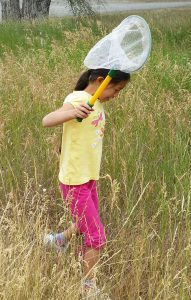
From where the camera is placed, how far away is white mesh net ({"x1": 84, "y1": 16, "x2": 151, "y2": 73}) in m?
2.36

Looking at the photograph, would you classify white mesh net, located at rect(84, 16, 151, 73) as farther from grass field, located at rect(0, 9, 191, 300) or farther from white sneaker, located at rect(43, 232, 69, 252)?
white sneaker, located at rect(43, 232, 69, 252)

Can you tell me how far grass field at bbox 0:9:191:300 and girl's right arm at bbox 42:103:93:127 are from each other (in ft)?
0.93

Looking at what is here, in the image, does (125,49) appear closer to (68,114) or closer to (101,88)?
(101,88)

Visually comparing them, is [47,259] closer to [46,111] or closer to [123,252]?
[123,252]

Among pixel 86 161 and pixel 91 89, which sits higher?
pixel 91 89

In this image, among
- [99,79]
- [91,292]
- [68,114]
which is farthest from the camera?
[99,79]

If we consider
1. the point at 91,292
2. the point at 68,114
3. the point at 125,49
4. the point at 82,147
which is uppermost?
the point at 125,49

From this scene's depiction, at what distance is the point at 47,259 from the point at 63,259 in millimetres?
83

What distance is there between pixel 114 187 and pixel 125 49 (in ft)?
1.90

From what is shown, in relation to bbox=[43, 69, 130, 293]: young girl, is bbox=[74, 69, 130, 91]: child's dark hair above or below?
above

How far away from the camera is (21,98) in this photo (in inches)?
162

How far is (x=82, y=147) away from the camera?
2.57 meters

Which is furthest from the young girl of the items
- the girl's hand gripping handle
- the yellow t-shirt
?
the girl's hand gripping handle

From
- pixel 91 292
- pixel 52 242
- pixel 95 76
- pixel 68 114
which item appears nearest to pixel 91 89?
pixel 95 76
